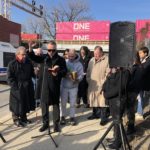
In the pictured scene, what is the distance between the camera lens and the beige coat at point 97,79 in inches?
323

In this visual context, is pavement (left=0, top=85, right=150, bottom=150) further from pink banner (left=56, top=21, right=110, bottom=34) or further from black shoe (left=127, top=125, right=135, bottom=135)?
pink banner (left=56, top=21, right=110, bottom=34)

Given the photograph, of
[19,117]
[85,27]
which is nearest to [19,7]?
[85,27]

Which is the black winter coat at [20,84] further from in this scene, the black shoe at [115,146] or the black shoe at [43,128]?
the black shoe at [115,146]

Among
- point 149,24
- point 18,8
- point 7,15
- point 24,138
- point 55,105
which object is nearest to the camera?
point 24,138

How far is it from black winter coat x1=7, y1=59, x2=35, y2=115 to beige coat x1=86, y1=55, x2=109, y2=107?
1.36 meters

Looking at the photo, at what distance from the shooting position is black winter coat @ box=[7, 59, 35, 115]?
7930mm

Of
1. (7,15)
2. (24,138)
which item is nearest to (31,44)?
(24,138)

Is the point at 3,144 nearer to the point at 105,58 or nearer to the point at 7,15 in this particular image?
the point at 105,58

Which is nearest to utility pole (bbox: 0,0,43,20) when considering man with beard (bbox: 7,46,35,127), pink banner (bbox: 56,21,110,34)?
pink banner (bbox: 56,21,110,34)

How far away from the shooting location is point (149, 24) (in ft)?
116

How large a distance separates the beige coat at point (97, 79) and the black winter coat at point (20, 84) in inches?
53.7

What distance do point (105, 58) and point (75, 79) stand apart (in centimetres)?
87

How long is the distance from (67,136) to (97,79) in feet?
5.61

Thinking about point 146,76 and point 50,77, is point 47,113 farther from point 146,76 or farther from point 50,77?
point 146,76
